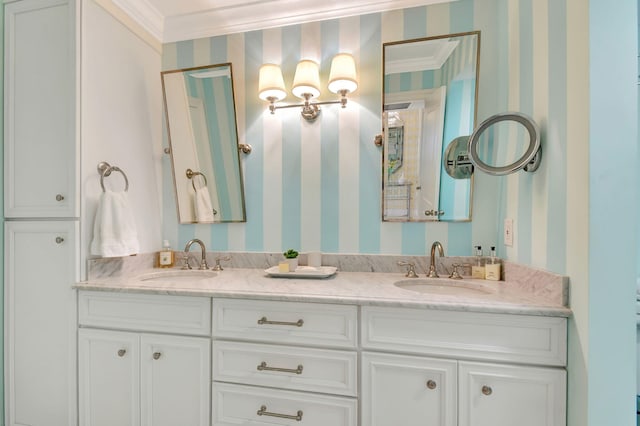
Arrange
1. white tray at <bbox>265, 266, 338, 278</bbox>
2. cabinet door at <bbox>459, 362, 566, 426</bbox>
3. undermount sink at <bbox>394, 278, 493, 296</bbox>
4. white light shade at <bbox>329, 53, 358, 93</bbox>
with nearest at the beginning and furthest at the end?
cabinet door at <bbox>459, 362, 566, 426</bbox>
undermount sink at <bbox>394, 278, 493, 296</bbox>
white tray at <bbox>265, 266, 338, 278</bbox>
white light shade at <bbox>329, 53, 358, 93</bbox>

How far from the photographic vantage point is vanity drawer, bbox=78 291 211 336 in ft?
4.60

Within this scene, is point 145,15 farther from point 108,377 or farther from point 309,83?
point 108,377

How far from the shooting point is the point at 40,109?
161 cm

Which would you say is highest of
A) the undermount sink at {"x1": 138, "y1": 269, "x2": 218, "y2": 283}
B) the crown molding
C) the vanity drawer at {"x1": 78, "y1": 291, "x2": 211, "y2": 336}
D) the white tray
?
the crown molding

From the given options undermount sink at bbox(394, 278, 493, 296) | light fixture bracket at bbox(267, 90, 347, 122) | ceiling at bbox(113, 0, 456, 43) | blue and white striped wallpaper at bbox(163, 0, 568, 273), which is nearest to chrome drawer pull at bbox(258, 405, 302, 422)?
undermount sink at bbox(394, 278, 493, 296)

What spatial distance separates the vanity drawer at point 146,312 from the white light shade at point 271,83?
1.17 m

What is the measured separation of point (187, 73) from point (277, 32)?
619 millimetres

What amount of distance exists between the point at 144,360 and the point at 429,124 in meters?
1.82

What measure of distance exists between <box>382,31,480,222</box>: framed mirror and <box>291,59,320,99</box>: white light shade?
0.39 metres

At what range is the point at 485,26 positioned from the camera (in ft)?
5.56

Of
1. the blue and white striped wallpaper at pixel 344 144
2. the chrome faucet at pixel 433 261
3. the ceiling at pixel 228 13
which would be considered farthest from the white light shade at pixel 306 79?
the chrome faucet at pixel 433 261

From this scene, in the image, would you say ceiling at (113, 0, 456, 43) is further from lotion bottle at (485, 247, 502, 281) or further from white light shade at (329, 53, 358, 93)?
lotion bottle at (485, 247, 502, 281)

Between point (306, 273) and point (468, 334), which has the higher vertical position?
point (306, 273)

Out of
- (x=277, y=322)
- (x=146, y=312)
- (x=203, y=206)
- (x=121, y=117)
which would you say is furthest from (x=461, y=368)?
(x=121, y=117)
